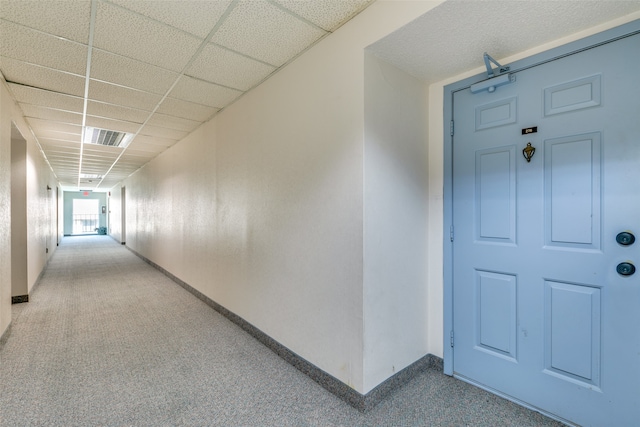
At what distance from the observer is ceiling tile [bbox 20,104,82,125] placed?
11.1 ft

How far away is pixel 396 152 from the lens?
2031 millimetres

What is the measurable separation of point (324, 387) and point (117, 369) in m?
1.65

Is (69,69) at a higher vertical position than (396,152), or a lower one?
higher

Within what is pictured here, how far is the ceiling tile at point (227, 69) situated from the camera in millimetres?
2301

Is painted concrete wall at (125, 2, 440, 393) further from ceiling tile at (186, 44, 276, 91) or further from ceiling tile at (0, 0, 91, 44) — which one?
ceiling tile at (0, 0, 91, 44)

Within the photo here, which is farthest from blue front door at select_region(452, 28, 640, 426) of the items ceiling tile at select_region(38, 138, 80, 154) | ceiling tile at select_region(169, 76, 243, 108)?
ceiling tile at select_region(38, 138, 80, 154)

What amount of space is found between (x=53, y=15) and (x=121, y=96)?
130 cm

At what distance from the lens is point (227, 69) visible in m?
2.53

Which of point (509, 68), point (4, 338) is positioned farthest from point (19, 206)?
point (509, 68)

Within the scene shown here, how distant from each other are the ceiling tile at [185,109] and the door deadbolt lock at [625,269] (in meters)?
3.82

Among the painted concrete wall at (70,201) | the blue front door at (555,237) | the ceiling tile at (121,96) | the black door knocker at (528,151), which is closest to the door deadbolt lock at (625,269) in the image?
the blue front door at (555,237)

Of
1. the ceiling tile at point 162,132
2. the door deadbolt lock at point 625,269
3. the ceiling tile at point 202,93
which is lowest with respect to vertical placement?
the door deadbolt lock at point 625,269

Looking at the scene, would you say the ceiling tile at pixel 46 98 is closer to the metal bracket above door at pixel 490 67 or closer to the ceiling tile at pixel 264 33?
the ceiling tile at pixel 264 33

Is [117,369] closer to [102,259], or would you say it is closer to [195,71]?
[195,71]
